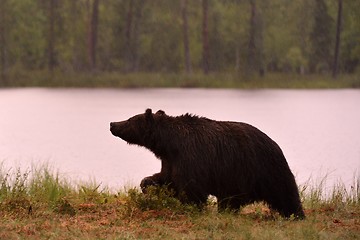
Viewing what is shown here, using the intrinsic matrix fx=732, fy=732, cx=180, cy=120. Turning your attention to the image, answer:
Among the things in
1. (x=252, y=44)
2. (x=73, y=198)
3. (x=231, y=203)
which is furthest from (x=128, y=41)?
(x=231, y=203)

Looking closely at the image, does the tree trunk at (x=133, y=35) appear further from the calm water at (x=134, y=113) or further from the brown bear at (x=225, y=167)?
the brown bear at (x=225, y=167)

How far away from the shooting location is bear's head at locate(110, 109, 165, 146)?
9.83 metres

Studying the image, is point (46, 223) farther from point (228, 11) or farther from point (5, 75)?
point (228, 11)

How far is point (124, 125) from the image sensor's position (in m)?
9.97

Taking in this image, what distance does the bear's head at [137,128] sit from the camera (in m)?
9.83

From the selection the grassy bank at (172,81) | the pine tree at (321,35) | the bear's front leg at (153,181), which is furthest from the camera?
the pine tree at (321,35)

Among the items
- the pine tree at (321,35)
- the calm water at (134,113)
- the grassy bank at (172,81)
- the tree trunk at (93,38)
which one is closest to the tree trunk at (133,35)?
the tree trunk at (93,38)

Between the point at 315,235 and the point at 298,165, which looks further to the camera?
the point at 298,165

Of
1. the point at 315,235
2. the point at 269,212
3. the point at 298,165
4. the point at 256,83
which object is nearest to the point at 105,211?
the point at 269,212

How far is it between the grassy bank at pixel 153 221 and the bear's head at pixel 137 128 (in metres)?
0.86

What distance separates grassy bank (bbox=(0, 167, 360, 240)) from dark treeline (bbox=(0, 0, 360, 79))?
53478 millimetres

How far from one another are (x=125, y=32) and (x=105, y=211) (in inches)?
2472

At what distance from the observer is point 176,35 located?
264 feet

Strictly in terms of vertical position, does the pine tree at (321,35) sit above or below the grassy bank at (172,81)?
above
